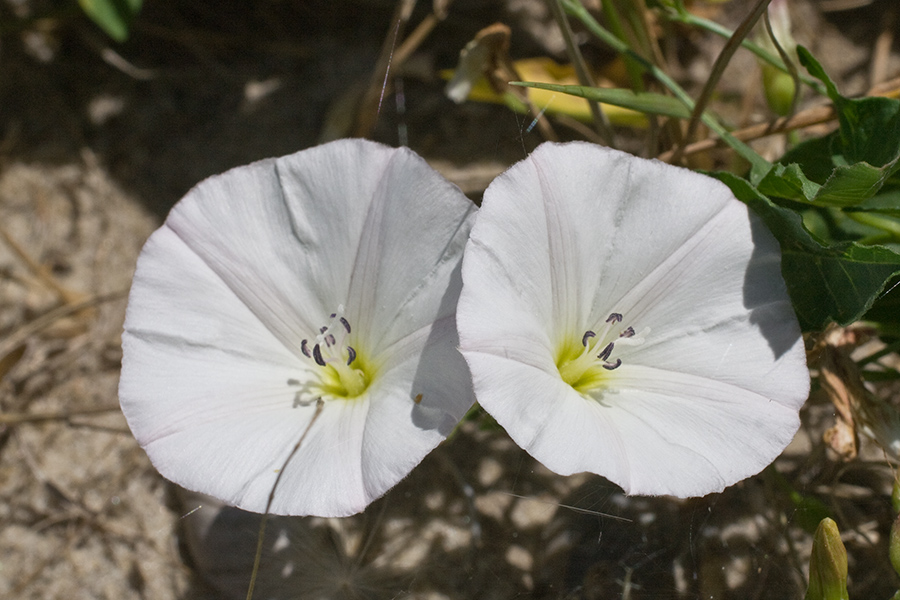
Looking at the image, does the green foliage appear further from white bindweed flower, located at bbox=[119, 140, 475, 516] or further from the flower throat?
the flower throat

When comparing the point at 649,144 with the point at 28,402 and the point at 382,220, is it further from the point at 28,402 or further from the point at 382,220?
the point at 28,402

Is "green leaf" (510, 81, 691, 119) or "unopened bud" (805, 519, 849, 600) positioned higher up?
"green leaf" (510, 81, 691, 119)

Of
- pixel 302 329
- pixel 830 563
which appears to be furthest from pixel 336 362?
pixel 830 563

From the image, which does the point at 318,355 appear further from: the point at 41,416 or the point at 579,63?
the point at 41,416

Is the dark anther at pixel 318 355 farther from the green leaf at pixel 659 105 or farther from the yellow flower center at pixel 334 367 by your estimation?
the green leaf at pixel 659 105

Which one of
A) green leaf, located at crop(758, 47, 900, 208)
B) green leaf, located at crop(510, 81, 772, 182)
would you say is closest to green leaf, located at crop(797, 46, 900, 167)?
green leaf, located at crop(758, 47, 900, 208)

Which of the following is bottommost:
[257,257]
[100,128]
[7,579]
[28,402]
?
[7,579]

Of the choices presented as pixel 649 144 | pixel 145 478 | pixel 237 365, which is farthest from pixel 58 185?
pixel 649 144
